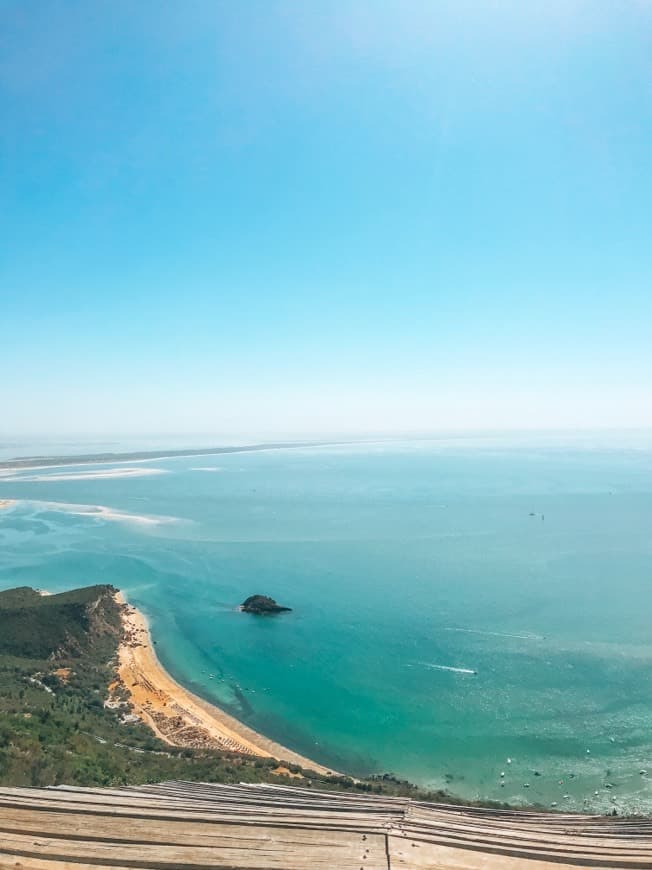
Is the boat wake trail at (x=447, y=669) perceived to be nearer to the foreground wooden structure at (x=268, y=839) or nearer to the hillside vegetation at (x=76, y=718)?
the hillside vegetation at (x=76, y=718)

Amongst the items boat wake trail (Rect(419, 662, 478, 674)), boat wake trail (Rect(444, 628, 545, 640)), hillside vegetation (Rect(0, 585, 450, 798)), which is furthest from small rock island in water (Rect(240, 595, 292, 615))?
boat wake trail (Rect(419, 662, 478, 674))

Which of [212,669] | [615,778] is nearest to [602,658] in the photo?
[615,778]

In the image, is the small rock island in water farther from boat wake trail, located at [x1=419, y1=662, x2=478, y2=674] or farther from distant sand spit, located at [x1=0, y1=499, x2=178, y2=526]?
distant sand spit, located at [x1=0, y1=499, x2=178, y2=526]

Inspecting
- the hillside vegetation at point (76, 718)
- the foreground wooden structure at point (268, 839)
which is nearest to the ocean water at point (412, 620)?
the hillside vegetation at point (76, 718)

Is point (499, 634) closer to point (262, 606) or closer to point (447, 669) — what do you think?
point (447, 669)

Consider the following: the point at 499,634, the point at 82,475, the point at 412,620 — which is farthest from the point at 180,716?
the point at 82,475

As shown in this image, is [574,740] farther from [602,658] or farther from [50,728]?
[50,728]

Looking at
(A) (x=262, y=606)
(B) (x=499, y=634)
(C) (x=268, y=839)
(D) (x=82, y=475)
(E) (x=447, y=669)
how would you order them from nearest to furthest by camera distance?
(C) (x=268, y=839) → (E) (x=447, y=669) → (B) (x=499, y=634) → (A) (x=262, y=606) → (D) (x=82, y=475)
